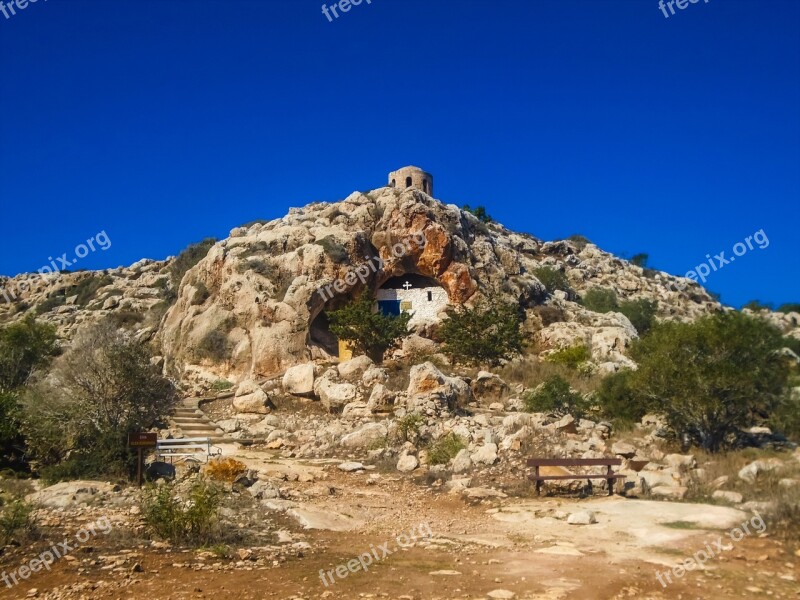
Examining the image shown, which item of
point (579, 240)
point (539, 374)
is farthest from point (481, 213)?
point (539, 374)

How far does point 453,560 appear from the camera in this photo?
23.5ft

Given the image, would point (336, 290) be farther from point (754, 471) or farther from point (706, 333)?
point (754, 471)

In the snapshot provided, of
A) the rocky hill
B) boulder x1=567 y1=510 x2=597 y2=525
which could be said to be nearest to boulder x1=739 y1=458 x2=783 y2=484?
boulder x1=567 y1=510 x2=597 y2=525

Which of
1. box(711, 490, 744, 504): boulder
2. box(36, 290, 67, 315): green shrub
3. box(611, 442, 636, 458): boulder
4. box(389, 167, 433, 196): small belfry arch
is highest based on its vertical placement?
box(389, 167, 433, 196): small belfry arch

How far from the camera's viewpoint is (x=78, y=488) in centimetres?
975

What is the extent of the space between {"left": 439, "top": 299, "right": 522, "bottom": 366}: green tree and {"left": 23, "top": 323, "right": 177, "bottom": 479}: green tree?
16.2 meters

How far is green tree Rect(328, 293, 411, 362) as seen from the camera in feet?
89.6

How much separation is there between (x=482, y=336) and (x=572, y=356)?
3.94 meters

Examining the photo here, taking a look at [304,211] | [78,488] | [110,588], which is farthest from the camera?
[304,211]

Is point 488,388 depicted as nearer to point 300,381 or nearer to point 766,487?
point 300,381

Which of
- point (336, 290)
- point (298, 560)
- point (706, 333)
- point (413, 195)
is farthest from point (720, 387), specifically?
point (413, 195)

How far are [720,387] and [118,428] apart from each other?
12569 mm

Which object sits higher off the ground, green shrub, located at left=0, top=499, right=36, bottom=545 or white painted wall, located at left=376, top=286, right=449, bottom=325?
white painted wall, located at left=376, top=286, right=449, bottom=325

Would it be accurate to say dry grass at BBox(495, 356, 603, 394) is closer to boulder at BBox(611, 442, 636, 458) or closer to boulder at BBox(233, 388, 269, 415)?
boulder at BBox(611, 442, 636, 458)
